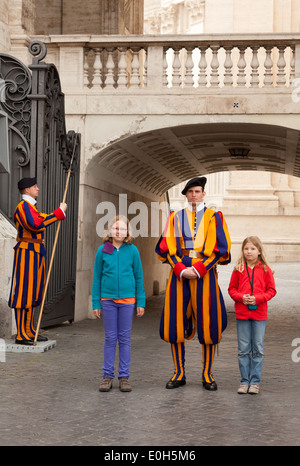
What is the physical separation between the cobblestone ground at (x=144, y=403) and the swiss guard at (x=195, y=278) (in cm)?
44

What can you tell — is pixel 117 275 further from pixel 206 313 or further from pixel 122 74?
pixel 122 74

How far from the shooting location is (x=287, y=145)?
14.5m

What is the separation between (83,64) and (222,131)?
2.64 meters

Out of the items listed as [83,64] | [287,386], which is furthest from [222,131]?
[287,386]

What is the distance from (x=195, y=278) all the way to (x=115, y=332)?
859 mm

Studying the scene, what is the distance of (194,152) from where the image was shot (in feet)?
52.3

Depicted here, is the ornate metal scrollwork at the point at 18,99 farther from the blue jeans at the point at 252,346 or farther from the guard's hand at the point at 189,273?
the blue jeans at the point at 252,346

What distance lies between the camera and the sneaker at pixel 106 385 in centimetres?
682

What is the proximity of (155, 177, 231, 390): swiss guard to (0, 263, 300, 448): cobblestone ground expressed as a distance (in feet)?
1.45

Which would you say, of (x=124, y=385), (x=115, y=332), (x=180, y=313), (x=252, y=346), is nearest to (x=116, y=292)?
(x=115, y=332)

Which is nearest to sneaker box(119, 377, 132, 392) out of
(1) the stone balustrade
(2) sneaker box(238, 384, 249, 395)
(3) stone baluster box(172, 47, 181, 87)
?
(2) sneaker box(238, 384, 249, 395)

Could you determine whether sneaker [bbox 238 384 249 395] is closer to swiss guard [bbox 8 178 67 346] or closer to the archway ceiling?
swiss guard [bbox 8 178 67 346]

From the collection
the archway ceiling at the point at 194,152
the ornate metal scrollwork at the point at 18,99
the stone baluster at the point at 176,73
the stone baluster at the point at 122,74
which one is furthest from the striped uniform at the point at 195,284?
the stone baluster at the point at 122,74
